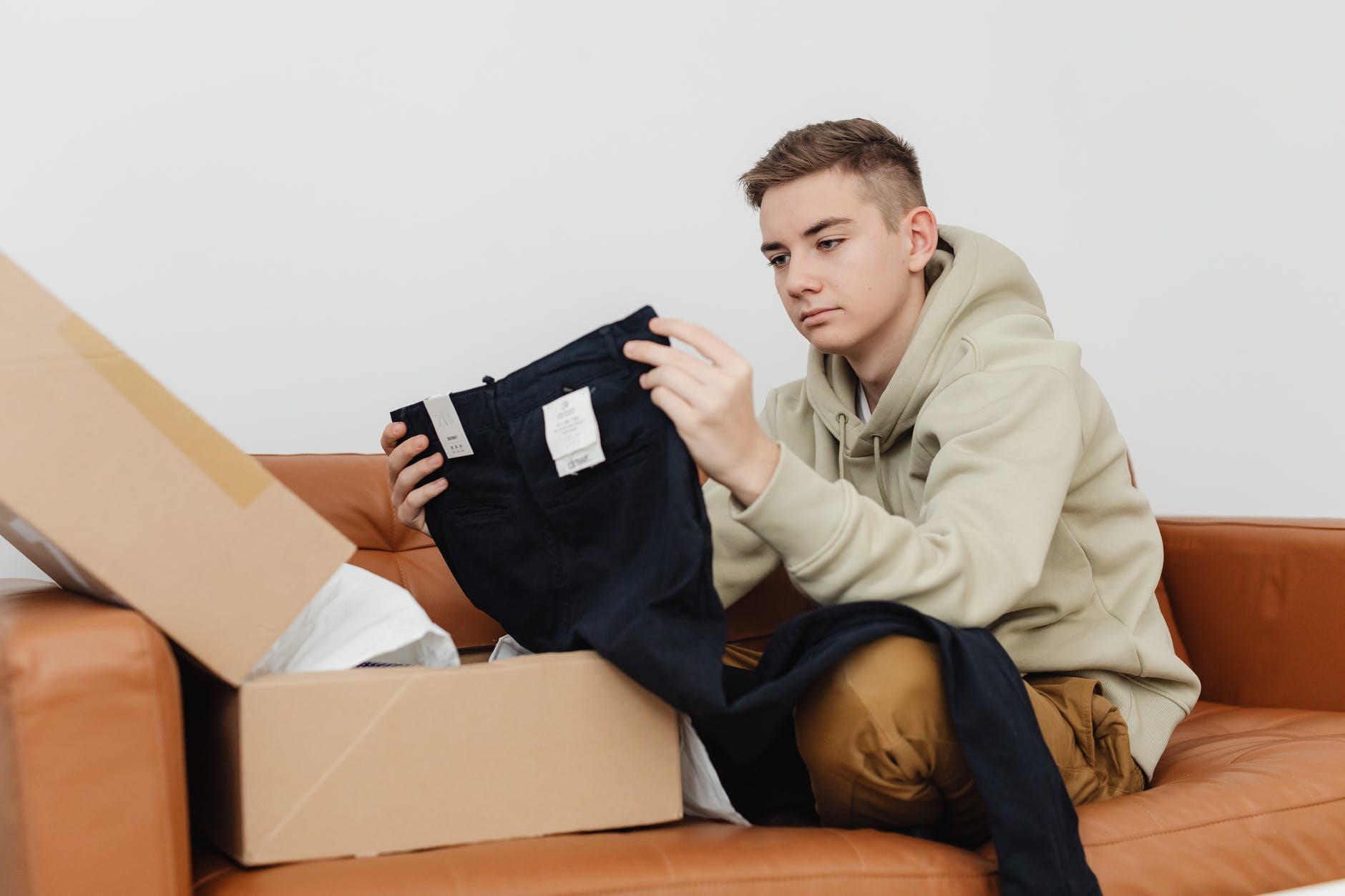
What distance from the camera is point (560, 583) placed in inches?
46.3

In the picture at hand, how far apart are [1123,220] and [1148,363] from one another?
32 centimetres

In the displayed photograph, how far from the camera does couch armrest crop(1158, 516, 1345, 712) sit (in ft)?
5.11

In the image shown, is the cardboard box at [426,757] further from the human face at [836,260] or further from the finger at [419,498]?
the human face at [836,260]

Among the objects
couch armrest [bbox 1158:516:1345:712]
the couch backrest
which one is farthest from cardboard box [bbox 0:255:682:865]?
couch armrest [bbox 1158:516:1345:712]

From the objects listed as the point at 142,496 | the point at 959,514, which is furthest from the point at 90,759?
the point at 959,514

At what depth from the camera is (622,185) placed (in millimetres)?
2100

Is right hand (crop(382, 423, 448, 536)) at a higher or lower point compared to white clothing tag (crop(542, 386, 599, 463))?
lower

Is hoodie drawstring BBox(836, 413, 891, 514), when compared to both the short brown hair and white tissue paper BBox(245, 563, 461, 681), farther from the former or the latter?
white tissue paper BBox(245, 563, 461, 681)

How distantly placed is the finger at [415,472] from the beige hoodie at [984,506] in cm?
36

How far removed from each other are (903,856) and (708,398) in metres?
0.45

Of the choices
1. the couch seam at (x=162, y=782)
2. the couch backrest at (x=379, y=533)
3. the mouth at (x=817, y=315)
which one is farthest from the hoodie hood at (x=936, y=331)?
the couch seam at (x=162, y=782)

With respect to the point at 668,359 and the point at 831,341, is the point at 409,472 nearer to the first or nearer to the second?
the point at 668,359

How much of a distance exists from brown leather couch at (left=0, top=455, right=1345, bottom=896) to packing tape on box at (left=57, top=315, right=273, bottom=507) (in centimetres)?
14

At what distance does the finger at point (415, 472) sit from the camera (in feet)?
4.17
